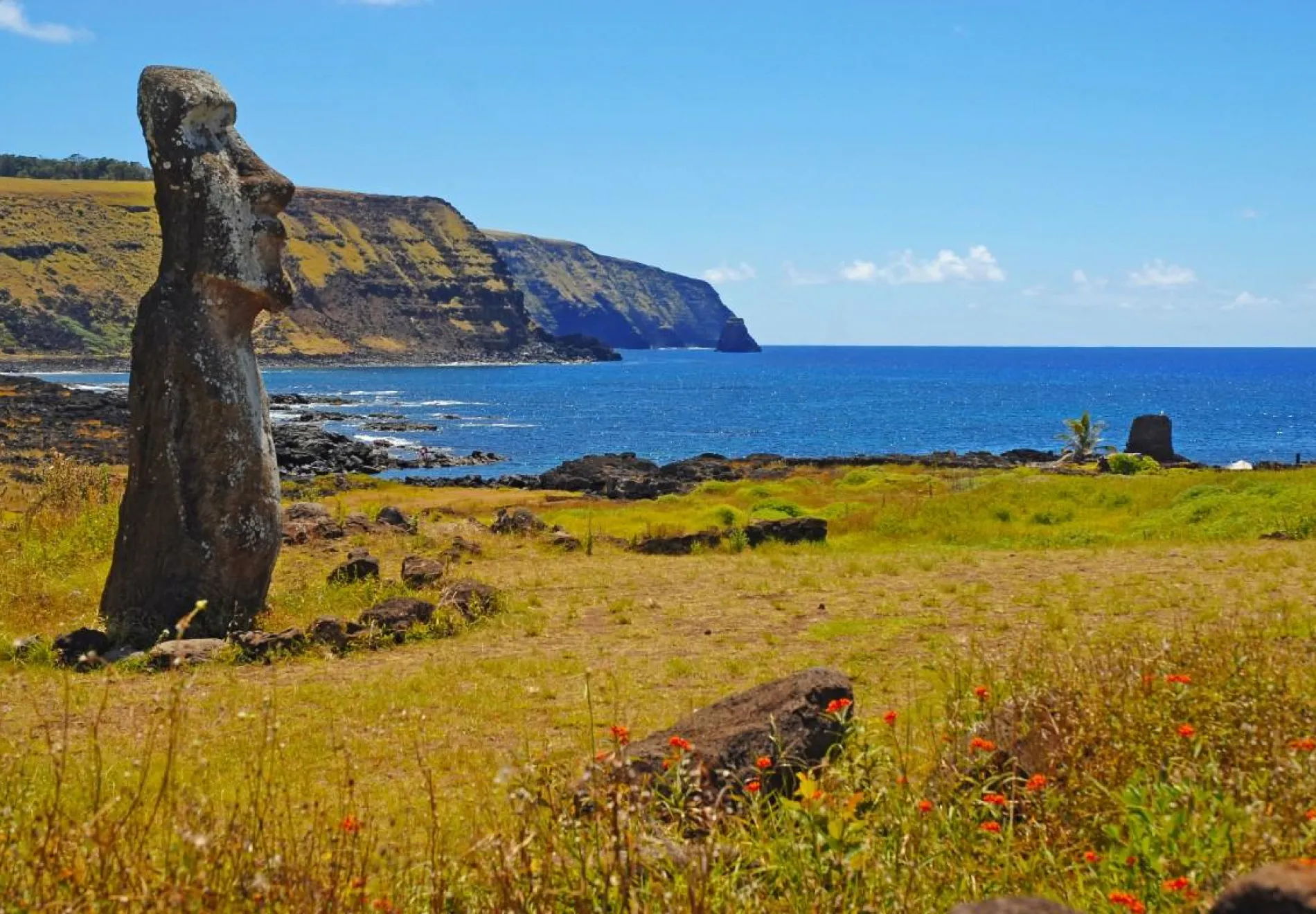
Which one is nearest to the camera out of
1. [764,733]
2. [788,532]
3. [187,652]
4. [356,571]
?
[764,733]

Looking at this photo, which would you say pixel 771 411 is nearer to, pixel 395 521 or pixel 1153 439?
pixel 1153 439

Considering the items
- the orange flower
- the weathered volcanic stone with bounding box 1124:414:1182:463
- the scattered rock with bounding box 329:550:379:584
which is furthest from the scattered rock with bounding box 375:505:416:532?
the weathered volcanic stone with bounding box 1124:414:1182:463

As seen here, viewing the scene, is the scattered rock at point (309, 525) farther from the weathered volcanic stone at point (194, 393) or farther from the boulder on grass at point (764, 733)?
the boulder on grass at point (764, 733)

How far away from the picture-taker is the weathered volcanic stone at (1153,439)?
54562 millimetres

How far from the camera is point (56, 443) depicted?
5709 cm

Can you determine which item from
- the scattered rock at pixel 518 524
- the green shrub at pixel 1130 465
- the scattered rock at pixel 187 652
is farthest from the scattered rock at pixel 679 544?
the green shrub at pixel 1130 465

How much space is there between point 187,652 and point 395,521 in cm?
1166

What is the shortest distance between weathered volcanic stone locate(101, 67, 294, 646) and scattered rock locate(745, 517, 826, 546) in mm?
10609

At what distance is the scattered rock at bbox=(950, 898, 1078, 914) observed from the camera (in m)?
3.56

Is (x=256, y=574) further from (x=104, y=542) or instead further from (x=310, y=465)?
(x=310, y=465)

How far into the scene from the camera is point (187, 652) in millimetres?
12688

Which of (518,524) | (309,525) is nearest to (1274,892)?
(309,525)

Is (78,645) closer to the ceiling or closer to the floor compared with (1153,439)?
closer to the floor

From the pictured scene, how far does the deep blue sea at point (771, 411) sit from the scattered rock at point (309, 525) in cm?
3953
